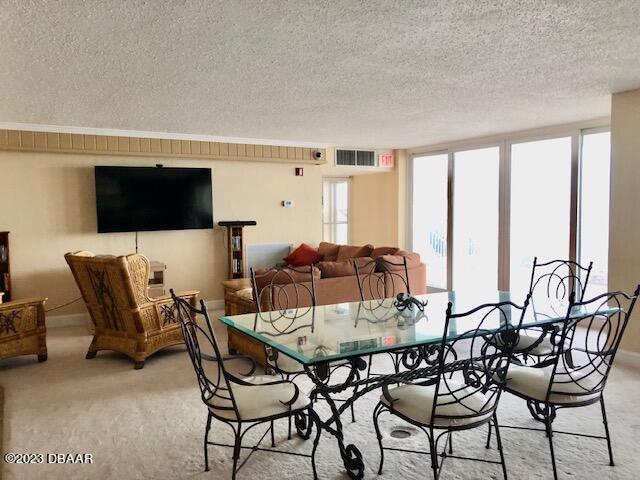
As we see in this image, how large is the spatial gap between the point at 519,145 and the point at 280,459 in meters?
5.19

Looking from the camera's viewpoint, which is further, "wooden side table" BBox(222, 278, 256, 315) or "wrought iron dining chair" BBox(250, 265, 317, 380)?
"wooden side table" BBox(222, 278, 256, 315)

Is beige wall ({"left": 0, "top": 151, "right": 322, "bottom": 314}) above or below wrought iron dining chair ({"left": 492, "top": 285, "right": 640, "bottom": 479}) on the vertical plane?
above

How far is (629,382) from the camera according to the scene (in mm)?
3883

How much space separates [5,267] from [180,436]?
3.52 meters

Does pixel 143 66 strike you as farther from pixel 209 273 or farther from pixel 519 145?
pixel 519 145

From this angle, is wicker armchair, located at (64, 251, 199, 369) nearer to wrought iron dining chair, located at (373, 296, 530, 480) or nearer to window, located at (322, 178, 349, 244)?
wrought iron dining chair, located at (373, 296, 530, 480)

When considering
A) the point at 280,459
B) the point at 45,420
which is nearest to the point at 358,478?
the point at 280,459

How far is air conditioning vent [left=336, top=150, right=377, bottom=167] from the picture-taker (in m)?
7.85

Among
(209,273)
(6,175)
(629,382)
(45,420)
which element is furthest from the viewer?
(209,273)

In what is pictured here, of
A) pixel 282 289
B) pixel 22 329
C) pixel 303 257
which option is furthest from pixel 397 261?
pixel 22 329

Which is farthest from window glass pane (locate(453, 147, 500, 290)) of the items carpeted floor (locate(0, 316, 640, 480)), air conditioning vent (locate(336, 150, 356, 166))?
carpeted floor (locate(0, 316, 640, 480))

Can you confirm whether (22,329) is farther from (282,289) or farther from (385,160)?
(385,160)

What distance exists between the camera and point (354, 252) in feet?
22.0

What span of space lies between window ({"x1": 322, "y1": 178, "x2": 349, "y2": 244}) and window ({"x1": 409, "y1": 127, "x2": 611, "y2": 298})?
54.3 inches
